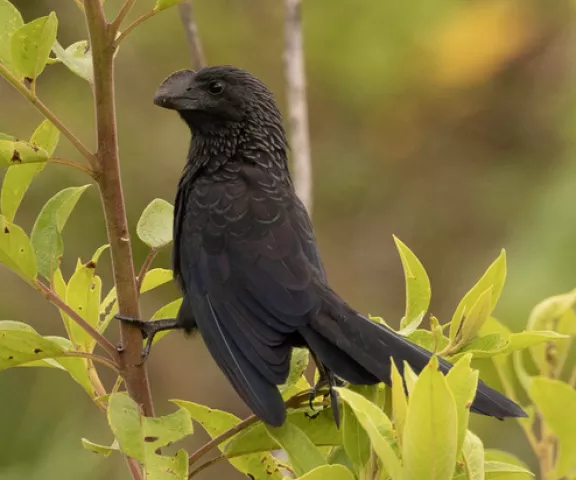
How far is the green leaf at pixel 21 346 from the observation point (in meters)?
1.27

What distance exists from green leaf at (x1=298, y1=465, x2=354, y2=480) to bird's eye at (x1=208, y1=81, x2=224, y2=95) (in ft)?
4.47

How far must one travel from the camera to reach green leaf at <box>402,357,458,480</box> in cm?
94

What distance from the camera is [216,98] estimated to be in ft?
7.45

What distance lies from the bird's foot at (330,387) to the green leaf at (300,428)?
0.03 m

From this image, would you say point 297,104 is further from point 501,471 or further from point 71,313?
point 501,471

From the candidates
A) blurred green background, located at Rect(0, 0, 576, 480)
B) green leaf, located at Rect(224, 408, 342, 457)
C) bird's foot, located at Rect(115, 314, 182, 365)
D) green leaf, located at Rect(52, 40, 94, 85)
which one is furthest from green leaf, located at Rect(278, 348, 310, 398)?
blurred green background, located at Rect(0, 0, 576, 480)

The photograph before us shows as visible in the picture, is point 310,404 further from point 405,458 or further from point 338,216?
point 338,216

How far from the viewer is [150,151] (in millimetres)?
4117

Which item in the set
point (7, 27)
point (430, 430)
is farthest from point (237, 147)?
point (430, 430)

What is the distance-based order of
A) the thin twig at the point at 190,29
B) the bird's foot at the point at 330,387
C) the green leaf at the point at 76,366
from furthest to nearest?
the thin twig at the point at 190,29 → the green leaf at the point at 76,366 → the bird's foot at the point at 330,387

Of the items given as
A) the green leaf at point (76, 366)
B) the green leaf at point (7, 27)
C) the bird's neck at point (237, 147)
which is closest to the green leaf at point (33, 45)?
the green leaf at point (7, 27)

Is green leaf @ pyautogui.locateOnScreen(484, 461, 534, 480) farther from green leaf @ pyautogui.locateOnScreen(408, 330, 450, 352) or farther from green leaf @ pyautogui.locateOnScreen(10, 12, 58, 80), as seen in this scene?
green leaf @ pyautogui.locateOnScreen(10, 12, 58, 80)

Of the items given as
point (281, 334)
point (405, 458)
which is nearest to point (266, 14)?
point (281, 334)

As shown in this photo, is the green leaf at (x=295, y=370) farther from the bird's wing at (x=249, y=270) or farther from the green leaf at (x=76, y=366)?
the green leaf at (x=76, y=366)
